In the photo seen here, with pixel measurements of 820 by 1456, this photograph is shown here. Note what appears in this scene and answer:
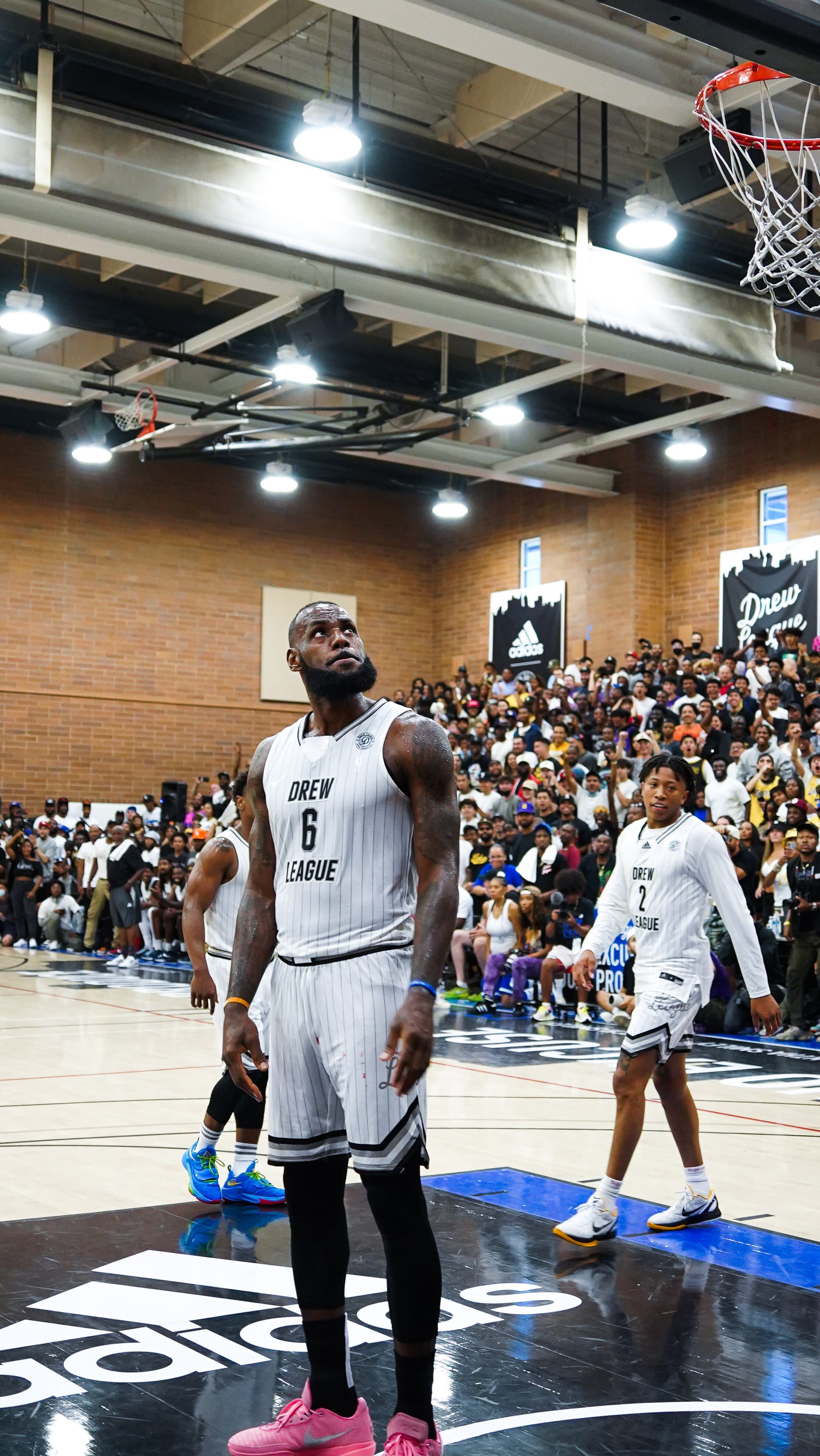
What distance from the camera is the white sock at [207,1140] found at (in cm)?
577

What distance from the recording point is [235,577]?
88.8 ft

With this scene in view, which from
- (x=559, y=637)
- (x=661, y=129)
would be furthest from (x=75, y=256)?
(x=559, y=637)

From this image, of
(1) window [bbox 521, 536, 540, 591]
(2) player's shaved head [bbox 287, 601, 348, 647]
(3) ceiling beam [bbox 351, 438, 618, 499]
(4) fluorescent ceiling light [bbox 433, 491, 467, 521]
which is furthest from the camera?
(1) window [bbox 521, 536, 540, 591]

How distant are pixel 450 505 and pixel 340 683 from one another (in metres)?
19.8

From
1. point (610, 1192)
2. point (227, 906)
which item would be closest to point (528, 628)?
point (227, 906)

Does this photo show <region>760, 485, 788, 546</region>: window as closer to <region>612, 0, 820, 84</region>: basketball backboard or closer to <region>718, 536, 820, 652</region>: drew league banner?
<region>718, 536, 820, 652</region>: drew league banner

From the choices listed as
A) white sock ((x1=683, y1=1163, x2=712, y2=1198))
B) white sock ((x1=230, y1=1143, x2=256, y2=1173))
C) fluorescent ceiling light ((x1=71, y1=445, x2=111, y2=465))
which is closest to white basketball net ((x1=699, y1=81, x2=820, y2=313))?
white sock ((x1=683, y1=1163, x2=712, y2=1198))

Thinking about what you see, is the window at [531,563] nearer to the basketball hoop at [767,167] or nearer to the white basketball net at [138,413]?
the white basketball net at [138,413]

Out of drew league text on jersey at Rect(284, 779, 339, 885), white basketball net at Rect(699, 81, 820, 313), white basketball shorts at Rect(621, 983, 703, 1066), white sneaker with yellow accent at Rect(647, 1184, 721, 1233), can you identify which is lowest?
white sneaker with yellow accent at Rect(647, 1184, 721, 1233)

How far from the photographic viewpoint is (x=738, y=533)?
2291cm

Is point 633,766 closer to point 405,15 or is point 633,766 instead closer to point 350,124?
point 350,124

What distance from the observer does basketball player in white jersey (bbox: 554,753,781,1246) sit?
5375 mm

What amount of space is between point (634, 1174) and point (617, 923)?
1.41 metres

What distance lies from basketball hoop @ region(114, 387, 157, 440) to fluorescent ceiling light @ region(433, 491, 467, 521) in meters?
5.18
